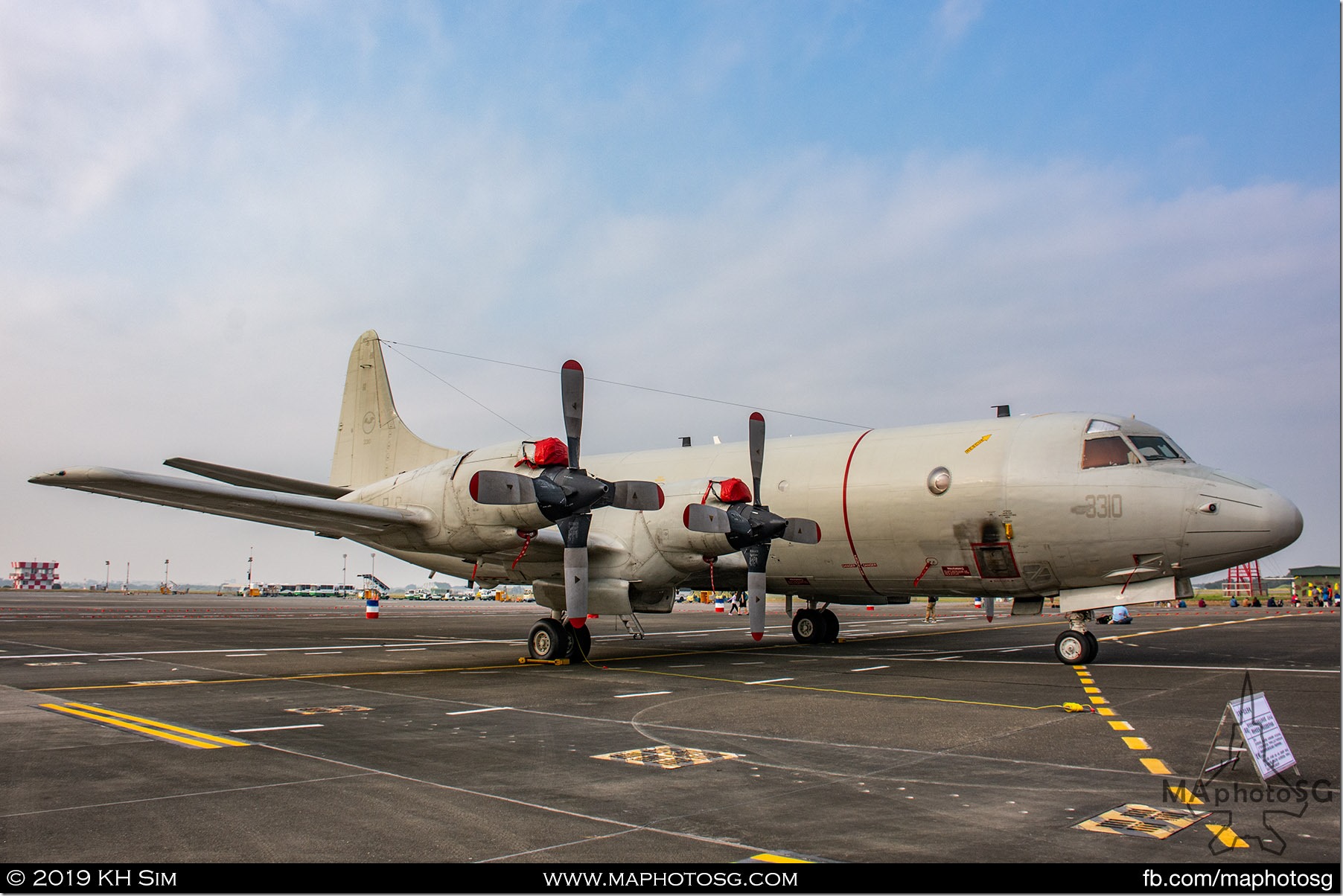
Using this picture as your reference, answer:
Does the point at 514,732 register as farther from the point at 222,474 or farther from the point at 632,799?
the point at 222,474

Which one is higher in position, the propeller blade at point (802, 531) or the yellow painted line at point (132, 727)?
the propeller blade at point (802, 531)

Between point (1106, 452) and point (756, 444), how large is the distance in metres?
6.38

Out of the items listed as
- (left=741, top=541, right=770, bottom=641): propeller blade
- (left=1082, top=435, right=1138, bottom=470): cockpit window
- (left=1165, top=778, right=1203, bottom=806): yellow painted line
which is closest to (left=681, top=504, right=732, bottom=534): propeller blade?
(left=741, top=541, right=770, bottom=641): propeller blade

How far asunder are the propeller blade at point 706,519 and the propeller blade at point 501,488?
2912 millimetres

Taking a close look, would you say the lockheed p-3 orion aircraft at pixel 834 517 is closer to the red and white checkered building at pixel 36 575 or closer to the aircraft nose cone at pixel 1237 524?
the aircraft nose cone at pixel 1237 524

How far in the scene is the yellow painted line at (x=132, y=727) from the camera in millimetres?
8039

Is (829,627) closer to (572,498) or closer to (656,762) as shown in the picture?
(572,498)

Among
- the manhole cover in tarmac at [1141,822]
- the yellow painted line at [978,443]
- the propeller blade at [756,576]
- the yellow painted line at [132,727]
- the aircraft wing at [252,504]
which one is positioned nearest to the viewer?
the manhole cover in tarmac at [1141,822]

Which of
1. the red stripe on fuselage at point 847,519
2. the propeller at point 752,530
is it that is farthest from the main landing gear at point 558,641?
the red stripe on fuselage at point 847,519

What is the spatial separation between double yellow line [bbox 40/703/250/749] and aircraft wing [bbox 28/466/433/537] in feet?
10.2

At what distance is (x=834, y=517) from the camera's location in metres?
17.8

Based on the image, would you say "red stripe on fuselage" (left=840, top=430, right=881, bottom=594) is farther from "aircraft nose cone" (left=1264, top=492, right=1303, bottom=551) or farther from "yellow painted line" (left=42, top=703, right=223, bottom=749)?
"yellow painted line" (left=42, top=703, right=223, bottom=749)

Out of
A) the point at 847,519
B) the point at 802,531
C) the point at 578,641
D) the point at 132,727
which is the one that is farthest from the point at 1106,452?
the point at 132,727

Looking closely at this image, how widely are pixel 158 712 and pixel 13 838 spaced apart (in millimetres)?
5442
